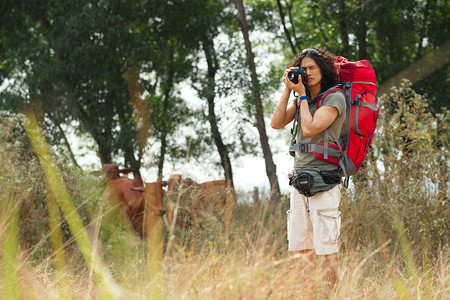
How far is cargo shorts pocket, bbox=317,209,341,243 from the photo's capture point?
142 inches

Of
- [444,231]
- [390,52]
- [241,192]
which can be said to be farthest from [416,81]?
[444,231]

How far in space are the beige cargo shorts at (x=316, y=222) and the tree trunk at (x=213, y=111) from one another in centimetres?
891

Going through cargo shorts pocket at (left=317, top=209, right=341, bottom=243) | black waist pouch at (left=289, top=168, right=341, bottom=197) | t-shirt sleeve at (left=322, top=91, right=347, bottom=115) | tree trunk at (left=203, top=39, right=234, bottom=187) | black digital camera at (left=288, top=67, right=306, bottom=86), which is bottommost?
cargo shorts pocket at (left=317, top=209, right=341, bottom=243)

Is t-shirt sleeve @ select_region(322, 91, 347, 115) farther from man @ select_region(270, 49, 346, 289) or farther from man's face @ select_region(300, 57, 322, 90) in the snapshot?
man's face @ select_region(300, 57, 322, 90)

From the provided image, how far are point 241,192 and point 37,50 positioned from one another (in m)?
9.14

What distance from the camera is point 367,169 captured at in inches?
274

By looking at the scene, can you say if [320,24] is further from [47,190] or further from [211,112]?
[47,190]

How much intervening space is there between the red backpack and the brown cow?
3.80m

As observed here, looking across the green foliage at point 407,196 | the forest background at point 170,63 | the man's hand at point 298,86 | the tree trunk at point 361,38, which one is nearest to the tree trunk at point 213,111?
the forest background at point 170,63

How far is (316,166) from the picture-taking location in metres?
3.67

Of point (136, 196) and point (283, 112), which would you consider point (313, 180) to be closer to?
point (283, 112)

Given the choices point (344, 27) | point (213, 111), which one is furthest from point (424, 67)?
point (213, 111)

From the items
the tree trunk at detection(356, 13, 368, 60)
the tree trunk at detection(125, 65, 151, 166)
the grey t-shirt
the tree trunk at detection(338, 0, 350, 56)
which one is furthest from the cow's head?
the tree trunk at detection(356, 13, 368, 60)

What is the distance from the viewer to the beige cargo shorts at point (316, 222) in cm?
362
